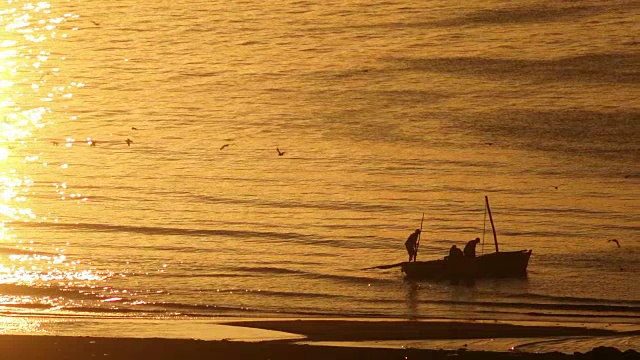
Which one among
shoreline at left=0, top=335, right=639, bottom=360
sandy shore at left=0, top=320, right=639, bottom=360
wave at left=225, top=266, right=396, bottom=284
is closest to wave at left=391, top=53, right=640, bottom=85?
wave at left=225, top=266, right=396, bottom=284

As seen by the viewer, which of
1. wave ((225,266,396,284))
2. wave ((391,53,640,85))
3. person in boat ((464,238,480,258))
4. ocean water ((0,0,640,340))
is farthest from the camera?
wave ((391,53,640,85))

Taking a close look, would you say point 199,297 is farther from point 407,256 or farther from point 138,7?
point 138,7

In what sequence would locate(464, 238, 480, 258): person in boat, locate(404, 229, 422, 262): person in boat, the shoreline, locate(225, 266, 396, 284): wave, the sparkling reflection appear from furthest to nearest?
locate(404, 229, 422, 262): person in boat < locate(464, 238, 480, 258): person in boat < locate(225, 266, 396, 284): wave < the sparkling reflection < the shoreline

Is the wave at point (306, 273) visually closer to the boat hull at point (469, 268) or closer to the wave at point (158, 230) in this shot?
the boat hull at point (469, 268)

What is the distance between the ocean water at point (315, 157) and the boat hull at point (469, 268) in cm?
45

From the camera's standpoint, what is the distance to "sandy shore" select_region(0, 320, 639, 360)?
1948 cm

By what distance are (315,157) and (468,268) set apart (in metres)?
24.0

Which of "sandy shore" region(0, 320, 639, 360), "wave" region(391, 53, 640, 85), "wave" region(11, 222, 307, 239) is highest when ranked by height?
"sandy shore" region(0, 320, 639, 360)

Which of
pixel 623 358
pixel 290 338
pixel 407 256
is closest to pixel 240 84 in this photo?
pixel 407 256

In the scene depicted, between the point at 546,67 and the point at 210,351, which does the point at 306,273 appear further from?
the point at 546,67

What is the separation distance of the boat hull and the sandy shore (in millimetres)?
7605

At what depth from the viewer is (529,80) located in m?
68.8

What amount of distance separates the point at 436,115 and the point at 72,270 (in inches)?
1285

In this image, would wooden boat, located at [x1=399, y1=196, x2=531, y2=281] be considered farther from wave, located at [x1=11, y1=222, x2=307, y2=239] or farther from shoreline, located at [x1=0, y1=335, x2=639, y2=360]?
shoreline, located at [x1=0, y1=335, x2=639, y2=360]
